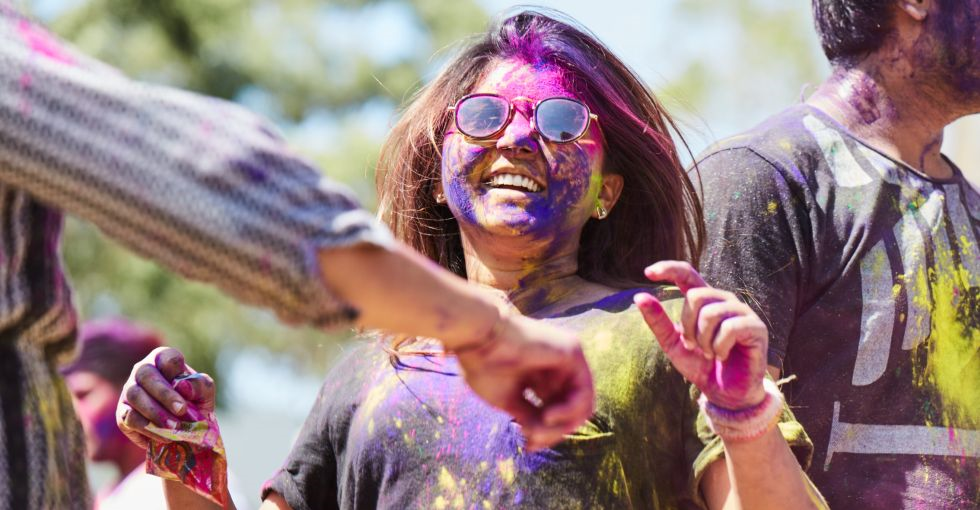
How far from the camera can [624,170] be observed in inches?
114

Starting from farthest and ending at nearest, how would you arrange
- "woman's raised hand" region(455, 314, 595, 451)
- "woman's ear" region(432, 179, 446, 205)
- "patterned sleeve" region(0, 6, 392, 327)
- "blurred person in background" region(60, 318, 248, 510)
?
"blurred person in background" region(60, 318, 248, 510), "woman's ear" region(432, 179, 446, 205), "woman's raised hand" region(455, 314, 595, 451), "patterned sleeve" region(0, 6, 392, 327)

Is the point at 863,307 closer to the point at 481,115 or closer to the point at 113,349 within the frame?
the point at 481,115

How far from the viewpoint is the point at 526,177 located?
8.89ft

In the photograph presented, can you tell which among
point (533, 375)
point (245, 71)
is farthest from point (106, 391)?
point (245, 71)

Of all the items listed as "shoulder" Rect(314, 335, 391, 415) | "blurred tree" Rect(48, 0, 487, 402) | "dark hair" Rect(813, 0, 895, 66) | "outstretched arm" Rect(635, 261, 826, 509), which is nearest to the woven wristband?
"outstretched arm" Rect(635, 261, 826, 509)

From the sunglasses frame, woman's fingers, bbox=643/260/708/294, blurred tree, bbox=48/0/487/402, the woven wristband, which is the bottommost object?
the woven wristband

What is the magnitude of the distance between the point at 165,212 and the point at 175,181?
0.04 meters

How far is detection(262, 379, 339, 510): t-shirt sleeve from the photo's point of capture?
8.92 feet

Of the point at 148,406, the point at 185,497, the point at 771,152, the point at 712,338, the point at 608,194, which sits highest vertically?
the point at 771,152

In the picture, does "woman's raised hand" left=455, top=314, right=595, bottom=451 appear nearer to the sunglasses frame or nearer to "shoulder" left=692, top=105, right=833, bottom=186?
the sunglasses frame

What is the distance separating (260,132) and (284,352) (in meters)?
15.6

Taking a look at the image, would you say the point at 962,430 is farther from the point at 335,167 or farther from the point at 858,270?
the point at 335,167

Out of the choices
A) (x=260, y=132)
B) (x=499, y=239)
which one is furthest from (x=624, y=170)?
(x=260, y=132)

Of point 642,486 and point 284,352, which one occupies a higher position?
point 284,352
